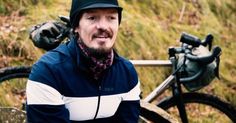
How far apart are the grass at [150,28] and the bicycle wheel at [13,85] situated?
0.05 m

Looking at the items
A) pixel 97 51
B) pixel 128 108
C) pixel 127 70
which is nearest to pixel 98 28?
pixel 97 51

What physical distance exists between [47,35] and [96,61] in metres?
1.15

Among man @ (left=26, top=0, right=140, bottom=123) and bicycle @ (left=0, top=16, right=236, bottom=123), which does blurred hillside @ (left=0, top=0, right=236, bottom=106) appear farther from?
man @ (left=26, top=0, right=140, bottom=123)

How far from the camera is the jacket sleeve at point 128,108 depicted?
3.24 meters

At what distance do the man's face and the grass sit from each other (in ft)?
6.76

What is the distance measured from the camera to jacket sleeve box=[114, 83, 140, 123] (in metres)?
3.24

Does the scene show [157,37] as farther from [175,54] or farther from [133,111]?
[133,111]

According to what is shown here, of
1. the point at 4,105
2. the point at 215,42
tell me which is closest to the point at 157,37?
the point at 215,42

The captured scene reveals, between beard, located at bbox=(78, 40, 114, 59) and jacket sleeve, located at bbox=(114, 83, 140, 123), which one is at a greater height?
beard, located at bbox=(78, 40, 114, 59)

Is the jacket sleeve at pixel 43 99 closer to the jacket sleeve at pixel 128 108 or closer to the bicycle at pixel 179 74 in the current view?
the jacket sleeve at pixel 128 108

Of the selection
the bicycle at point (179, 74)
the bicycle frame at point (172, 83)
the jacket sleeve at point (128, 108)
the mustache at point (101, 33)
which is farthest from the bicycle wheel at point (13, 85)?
the mustache at point (101, 33)

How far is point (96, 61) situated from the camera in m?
2.94

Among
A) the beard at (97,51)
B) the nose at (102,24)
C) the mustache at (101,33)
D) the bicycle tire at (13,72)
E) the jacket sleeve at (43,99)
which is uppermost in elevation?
the nose at (102,24)

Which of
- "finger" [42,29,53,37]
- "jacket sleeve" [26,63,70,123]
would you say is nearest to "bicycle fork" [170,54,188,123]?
"finger" [42,29,53,37]
